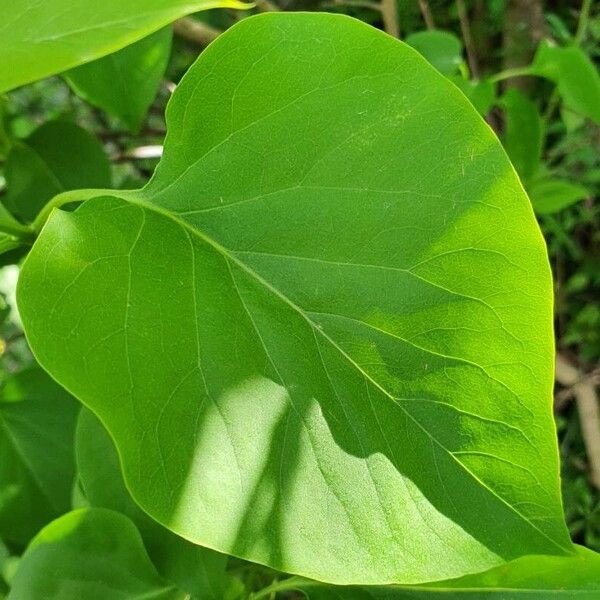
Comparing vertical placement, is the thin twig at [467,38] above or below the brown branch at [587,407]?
above

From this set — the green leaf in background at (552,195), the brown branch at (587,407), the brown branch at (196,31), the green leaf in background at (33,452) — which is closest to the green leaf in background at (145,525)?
the green leaf in background at (33,452)

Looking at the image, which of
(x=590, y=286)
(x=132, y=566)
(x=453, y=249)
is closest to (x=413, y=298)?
(x=453, y=249)

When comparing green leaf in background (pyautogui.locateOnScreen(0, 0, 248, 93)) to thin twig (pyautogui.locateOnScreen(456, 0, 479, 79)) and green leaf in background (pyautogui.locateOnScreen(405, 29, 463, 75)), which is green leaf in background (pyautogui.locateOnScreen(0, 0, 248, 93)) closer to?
green leaf in background (pyautogui.locateOnScreen(405, 29, 463, 75))

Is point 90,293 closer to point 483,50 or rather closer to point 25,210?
point 25,210

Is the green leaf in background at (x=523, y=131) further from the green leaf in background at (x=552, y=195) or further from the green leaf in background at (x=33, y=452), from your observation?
the green leaf in background at (x=33, y=452)

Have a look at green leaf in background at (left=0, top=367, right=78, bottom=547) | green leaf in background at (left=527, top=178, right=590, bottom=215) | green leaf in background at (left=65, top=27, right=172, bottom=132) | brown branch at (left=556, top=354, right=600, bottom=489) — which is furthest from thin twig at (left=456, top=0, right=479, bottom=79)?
green leaf in background at (left=0, top=367, right=78, bottom=547)
